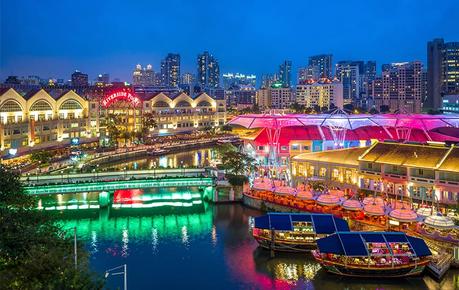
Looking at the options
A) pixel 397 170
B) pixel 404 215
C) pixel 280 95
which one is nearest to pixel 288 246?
pixel 404 215

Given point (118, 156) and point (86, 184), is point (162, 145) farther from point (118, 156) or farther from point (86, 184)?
point (86, 184)

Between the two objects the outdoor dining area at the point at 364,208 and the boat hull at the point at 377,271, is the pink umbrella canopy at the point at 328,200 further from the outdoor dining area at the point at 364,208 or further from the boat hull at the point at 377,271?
the boat hull at the point at 377,271

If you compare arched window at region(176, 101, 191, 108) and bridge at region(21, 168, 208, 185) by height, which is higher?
arched window at region(176, 101, 191, 108)

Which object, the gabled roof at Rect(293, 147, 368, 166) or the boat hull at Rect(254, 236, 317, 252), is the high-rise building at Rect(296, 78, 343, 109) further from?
the boat hull at Rect(254, 236, 317, 252)

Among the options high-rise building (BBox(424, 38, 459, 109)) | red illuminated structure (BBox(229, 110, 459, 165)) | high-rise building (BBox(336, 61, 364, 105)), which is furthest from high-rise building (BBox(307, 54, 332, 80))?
red illuminated structure (BBox(229, 110, 459, 165))

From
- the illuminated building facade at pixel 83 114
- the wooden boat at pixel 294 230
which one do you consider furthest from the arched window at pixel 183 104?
the wooden boat at pixel 294 230

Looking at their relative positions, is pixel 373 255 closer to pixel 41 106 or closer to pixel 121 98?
pixel 41 106

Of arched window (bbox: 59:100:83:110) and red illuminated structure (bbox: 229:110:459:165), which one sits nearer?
red illuminated structure (bbox: 229:110:459:165)
